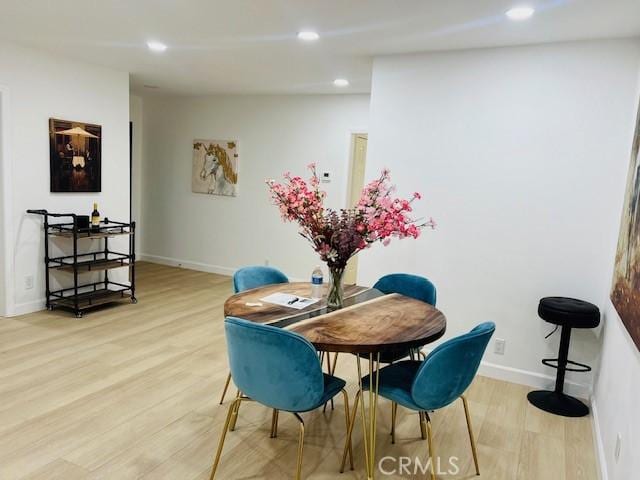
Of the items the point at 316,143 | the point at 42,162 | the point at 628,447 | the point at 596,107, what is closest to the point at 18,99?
the point at 42,162

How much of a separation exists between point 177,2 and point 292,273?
3896mm

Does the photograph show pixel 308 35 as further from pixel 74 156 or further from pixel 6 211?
pixel 6 211

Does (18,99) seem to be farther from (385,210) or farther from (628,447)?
(628,447)

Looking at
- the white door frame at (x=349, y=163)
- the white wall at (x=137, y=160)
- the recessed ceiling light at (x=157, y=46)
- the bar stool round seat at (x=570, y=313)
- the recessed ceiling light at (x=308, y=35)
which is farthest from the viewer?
the white wall at (x=137, y=160)

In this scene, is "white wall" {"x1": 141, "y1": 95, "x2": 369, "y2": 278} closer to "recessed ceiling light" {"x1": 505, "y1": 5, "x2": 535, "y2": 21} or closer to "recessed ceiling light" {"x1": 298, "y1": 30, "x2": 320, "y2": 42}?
"recessed ceiling light" {"x1": 298, "y1": 30, "x2": 320, "y2": 42}

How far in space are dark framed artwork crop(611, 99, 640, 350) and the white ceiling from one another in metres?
0.78

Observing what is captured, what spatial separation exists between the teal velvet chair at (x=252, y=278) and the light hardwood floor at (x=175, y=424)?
0.43 m

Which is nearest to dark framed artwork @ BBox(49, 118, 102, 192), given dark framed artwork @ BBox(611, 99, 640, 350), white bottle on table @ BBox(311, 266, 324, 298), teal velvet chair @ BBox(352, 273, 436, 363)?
white bottle on table @ BBox(311, 266, 324, 298)

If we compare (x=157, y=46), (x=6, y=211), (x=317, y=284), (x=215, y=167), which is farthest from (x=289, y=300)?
(x=215, y=167)

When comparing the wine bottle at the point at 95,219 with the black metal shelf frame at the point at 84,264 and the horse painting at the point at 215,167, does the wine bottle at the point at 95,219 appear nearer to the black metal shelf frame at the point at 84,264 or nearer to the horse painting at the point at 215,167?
the black metal shelf frame at the point at 84,264

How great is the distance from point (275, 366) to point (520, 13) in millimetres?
2454

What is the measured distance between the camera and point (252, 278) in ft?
10.3

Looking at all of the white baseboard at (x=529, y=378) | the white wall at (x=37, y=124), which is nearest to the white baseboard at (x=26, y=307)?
the white wall at (x=37, y=124)

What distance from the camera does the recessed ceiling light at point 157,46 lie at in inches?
152
